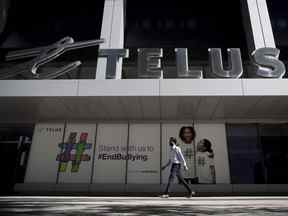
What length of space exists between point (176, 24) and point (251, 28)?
4.03 meters

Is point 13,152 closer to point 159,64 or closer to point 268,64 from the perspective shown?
point 159,64

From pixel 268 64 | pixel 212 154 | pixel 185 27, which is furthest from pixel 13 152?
pixel 268 64

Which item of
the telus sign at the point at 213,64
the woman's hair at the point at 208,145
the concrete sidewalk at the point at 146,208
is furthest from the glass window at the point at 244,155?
the concrete sidewalk at the point at 146,208

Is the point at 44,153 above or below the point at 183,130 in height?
below

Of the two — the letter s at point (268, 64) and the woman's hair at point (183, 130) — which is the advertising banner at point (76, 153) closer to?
the woman's hair at point (183, 130)

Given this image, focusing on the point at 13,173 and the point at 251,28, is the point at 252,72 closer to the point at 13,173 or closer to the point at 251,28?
the point at 251,28

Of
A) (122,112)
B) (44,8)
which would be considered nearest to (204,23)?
(122,112)

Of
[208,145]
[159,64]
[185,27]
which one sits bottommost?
[208,145]

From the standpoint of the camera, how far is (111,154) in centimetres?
1375

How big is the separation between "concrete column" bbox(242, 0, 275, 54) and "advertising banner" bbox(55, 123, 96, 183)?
9.21m

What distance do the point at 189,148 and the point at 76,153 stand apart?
577cm

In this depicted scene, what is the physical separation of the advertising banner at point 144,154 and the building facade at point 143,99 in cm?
5

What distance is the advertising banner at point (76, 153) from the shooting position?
A: 44.2 ft

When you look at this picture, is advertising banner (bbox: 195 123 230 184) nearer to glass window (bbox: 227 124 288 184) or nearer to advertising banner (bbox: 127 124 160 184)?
glass window (bbox: 227 124 288 184)
